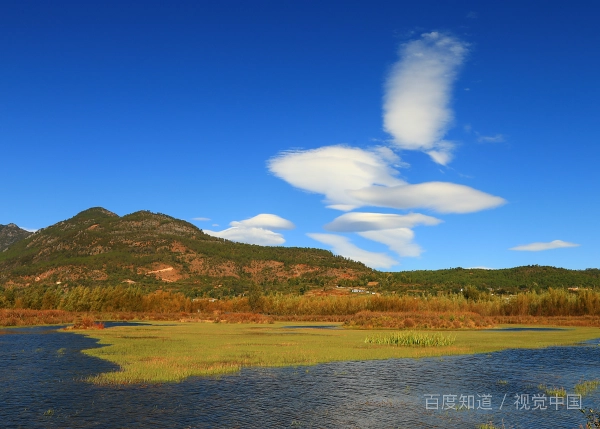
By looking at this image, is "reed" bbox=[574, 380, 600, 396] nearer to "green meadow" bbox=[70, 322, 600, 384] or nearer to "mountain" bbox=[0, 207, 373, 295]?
"green meadow" bbox=[70, 322, 600, 384]

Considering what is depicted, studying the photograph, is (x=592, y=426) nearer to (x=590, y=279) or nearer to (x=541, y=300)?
(x=541, y=300)

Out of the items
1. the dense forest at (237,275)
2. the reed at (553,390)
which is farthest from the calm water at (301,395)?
the dense forest at (237,275)

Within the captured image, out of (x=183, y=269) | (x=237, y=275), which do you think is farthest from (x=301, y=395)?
(x=183, y=269)

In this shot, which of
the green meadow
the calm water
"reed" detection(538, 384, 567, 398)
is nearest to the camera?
the calm water

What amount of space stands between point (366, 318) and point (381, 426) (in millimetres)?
52041

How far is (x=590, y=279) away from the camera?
465 feet

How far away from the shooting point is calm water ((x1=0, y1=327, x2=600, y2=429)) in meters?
16.5

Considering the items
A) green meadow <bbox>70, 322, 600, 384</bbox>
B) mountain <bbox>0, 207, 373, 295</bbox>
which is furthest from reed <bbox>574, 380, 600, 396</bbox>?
mountain <bbox>0, 207, 373, 295</bbox>

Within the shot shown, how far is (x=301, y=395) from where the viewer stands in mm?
20547

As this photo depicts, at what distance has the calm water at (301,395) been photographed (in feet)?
54.2

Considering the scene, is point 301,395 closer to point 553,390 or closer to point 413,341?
point 553,390

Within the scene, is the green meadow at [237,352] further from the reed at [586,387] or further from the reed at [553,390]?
the reed at [586,387]

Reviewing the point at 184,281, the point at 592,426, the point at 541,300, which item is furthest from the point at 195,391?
the point at 184,281

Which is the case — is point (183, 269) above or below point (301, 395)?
above
